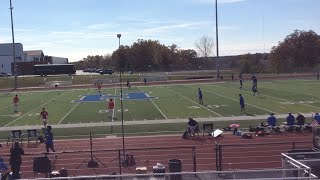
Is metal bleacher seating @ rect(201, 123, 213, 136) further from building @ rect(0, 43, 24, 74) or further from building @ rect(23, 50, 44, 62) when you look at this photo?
A: building @ rect(23, 50, 44, 62)

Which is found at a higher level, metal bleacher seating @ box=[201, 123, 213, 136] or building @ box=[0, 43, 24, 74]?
building @ box=[0, 43, 24, 74]

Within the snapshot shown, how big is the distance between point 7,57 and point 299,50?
73944 mm

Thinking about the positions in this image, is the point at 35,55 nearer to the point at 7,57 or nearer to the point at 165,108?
the point at 7,57

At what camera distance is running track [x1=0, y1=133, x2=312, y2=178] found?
17.6 metres

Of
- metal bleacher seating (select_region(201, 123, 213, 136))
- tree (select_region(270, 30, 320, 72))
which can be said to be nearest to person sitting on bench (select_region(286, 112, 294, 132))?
metal bleacher seating (select_region(201, 123, 213, 136))

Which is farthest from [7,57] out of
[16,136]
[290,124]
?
[290,124]

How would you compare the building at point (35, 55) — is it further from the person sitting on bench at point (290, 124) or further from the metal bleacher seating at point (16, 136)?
the person sitting on bench at point (290, 124)

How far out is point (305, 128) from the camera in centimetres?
2503

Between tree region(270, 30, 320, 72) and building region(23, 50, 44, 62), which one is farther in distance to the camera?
building region(23, 50, 44, 62)

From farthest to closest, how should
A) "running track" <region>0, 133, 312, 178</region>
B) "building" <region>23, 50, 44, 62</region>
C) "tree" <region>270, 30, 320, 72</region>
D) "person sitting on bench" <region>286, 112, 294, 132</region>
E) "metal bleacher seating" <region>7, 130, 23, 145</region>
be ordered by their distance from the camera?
"building" <region>23, 50, 44, 62</region>, "tree" <region>270, 30, 320, 72</region>, "person sitting on bench" <region>286, 112, 294, 132</region>, "metal bleacher seating" <region>7, 130, 23, 145</region>, "running track" <region>0, 133, 312, 178</region>

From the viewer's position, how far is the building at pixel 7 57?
416ft

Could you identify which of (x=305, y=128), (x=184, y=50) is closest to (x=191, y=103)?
(x=305, y=128)

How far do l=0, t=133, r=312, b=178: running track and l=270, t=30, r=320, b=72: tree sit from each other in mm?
82590

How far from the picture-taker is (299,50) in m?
105
